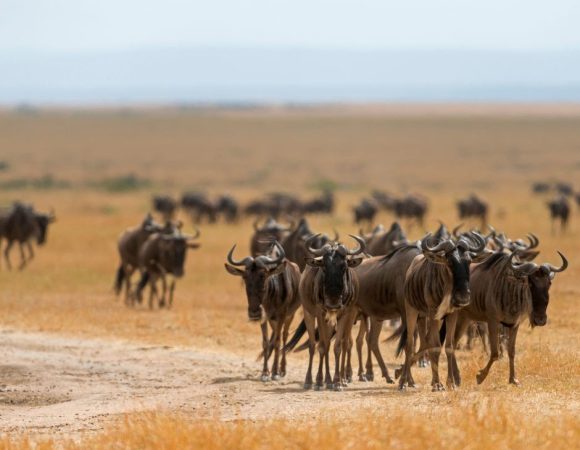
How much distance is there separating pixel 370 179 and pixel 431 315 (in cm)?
7256

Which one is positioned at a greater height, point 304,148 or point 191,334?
point 304,148

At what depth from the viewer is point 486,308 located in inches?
520

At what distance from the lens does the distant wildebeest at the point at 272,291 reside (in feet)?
46.2

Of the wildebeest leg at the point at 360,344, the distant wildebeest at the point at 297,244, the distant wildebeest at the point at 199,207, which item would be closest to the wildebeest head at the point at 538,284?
the wildebeest leg at the point at 360,344

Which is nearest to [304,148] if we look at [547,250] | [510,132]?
[510,132]

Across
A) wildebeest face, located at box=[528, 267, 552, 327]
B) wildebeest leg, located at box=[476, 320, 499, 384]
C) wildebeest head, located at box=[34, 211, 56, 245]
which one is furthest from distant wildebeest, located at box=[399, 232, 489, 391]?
wildebeest head, located at box=[34, 211, 56, 245]

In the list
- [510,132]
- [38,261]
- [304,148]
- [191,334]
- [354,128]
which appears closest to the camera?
[191,334]

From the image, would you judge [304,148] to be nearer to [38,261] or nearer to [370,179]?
[370,179]

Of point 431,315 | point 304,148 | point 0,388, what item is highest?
point 304,148

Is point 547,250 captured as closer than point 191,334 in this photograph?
No

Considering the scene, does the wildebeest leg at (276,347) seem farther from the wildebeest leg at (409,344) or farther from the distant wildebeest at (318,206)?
the distant wildebeest at (318,206)

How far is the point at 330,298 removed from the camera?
13.0 m

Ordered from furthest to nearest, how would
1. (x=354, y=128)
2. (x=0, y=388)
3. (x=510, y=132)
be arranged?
(x=354, y=128) → (x=510, y=132) → (x=0, y=388)

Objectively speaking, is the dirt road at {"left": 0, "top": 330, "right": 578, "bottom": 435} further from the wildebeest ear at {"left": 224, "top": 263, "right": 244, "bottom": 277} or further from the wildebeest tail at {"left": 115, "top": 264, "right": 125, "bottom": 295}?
the wildebeest tail at {"left": 115, "top": 264, "right": 125, "bottom": 295}
